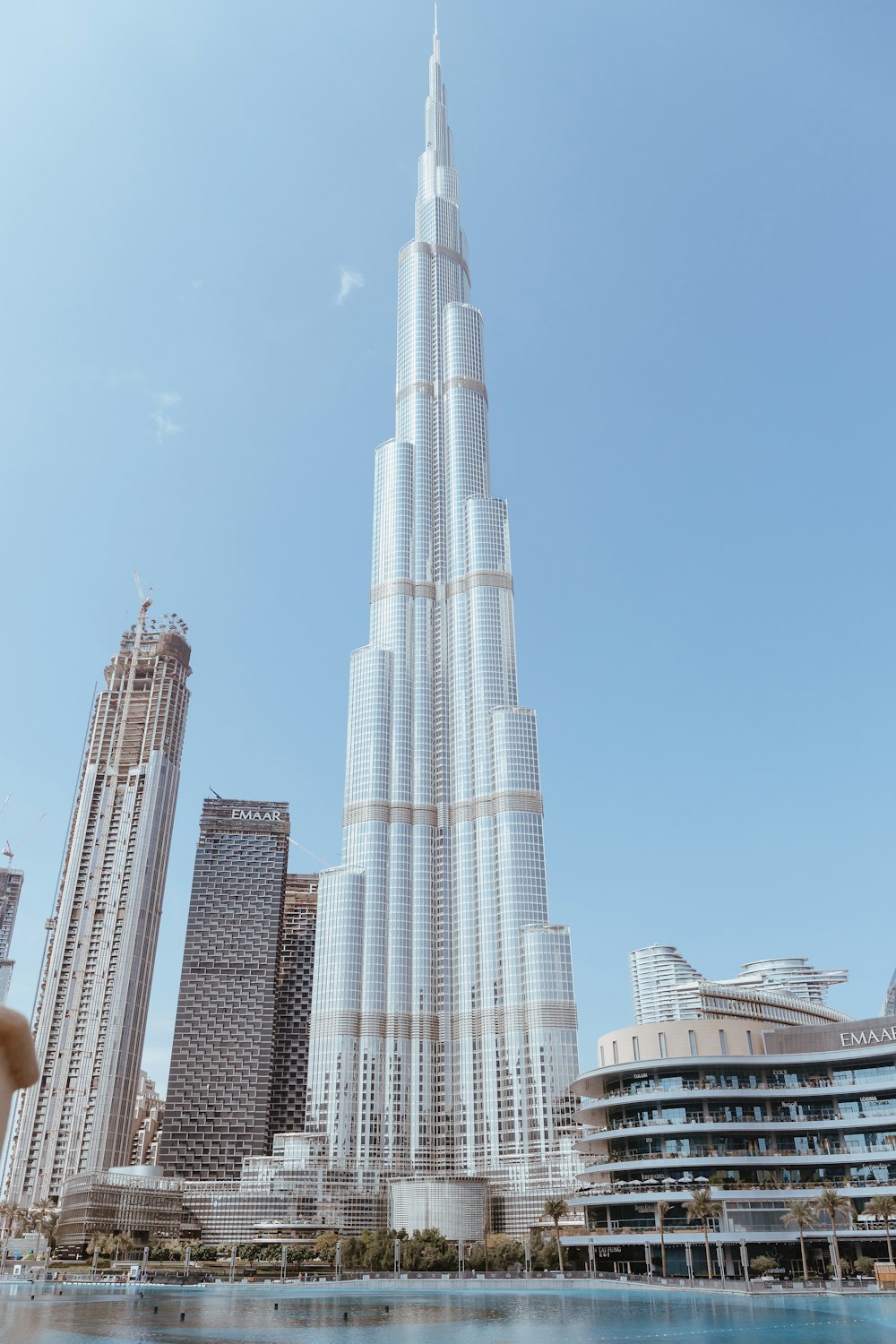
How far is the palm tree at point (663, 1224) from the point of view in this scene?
127 m

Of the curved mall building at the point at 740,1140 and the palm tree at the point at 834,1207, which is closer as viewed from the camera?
the palm tree at the point at 834,1207

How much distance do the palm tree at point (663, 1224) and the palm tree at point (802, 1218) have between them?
14133 millimetres

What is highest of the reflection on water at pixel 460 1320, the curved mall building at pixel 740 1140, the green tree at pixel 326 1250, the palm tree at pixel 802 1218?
the curved mall building at pixel 740 1140

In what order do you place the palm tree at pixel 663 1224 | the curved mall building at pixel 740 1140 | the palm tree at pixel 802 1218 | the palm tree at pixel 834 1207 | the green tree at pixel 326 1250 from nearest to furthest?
the palm tree at pixel 834 1207
the palm tree at pixel 802 1218
the palm tree at pixel 663 1224
the curved mall building at pixel 740 1140
the green tree at pixel 326 1250

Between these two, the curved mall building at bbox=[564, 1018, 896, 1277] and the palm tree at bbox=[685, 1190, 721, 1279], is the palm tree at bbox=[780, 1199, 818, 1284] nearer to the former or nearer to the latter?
the curved mall building at bbox=[564, 1018, 896, 1277]

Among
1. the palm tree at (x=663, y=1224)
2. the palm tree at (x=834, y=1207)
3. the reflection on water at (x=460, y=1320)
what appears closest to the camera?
the reflection on water at (x=460, y=1320)

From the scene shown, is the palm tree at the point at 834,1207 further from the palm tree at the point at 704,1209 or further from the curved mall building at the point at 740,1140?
the palm tree at the point at 704,1209

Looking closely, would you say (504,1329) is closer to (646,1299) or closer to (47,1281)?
(646,1299)

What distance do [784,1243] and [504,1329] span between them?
207ft

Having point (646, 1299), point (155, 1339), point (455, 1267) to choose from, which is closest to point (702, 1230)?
point (646, 1299)

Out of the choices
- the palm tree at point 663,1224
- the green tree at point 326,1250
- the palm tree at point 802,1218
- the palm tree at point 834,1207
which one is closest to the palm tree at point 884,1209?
the palm tree at point 834,1207

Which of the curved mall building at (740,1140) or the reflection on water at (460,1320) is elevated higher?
the curved mall building at (740,1140)

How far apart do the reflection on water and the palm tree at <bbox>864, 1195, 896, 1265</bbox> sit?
2329 cm

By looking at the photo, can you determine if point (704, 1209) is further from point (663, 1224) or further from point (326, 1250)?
point (326, 1250)
